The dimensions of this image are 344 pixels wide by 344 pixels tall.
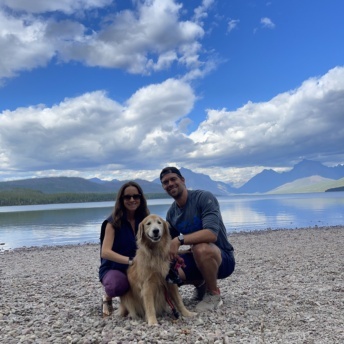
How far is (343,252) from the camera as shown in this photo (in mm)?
14148

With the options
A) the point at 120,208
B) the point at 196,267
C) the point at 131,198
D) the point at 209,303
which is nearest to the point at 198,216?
the point at 196,267

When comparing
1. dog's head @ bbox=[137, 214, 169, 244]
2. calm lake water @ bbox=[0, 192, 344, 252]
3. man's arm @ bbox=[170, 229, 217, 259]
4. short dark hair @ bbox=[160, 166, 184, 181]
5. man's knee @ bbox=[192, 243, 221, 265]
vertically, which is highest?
short dark hair @ bbox=[160, 166, 184, 181]

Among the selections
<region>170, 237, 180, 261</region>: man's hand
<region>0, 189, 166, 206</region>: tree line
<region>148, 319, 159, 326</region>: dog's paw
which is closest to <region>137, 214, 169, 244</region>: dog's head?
<region>170, 237, 180, 261</region>: man's hand

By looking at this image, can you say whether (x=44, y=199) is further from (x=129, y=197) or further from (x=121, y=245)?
(x=129, y=197)

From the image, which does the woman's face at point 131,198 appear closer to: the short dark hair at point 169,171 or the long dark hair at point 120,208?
the long dark hair at point 120,208

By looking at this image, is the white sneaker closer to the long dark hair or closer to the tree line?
the long dark hair

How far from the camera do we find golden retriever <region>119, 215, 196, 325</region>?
5.27 m

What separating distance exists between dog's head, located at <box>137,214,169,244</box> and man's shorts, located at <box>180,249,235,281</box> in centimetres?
84

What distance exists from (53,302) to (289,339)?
4.72 meters

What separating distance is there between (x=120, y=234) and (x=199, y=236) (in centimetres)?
128

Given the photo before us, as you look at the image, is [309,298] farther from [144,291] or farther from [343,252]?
[343,252]

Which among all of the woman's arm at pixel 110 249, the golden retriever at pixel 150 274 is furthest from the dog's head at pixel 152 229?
the woman's arm at pixel 110 249

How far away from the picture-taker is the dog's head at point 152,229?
5.20m

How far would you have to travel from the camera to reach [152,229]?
5188mm
